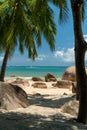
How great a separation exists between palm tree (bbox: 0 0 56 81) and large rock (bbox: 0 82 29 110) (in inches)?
262

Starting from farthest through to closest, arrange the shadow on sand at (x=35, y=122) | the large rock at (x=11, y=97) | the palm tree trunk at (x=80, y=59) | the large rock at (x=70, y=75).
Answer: the large rock at (x=70, y=75)
the large rock at (x=11, y=97)
the palm tree trunk at (x=80, y=59)
the shadow on sand at (x=35, y=122)

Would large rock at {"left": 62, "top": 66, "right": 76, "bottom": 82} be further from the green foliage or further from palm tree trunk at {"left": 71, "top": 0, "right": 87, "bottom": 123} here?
palm tree trunk at {"left": 71, "top": 0, "right": 87, "bottom": 123}

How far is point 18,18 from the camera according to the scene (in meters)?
18.8

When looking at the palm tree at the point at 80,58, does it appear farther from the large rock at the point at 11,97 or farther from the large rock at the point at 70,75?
the large rock at the point at 70,75

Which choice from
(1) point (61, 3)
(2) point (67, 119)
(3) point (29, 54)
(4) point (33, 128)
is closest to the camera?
(4) point (33, 128)

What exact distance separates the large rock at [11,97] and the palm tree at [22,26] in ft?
21.8

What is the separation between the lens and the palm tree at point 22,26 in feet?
61.4

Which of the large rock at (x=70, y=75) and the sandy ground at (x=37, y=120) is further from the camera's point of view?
the large rock at (x=70, y=75)

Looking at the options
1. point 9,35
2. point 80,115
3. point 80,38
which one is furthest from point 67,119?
point 9,35

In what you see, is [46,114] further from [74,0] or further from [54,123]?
[74,0]

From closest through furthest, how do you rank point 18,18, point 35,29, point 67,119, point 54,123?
point 54,123 → point 67,119 → point 18,18 → point 35,29

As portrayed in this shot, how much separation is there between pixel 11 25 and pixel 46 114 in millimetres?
9246

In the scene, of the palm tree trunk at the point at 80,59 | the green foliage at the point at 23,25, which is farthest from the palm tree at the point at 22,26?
the palm tree trunk at the point at 80,59

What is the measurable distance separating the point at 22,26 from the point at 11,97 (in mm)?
8243
